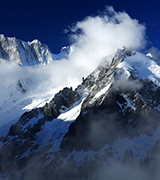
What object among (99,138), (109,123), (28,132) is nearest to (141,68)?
(109,123)

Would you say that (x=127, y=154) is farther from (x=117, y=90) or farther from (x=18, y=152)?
(x=18, y=152)

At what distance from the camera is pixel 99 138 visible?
128 meters

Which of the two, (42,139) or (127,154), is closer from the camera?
(127,154)

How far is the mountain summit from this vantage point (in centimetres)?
11469

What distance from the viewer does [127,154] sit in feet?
387

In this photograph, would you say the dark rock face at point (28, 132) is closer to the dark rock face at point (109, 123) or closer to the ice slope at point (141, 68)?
the dark rock face at point (109, 123)

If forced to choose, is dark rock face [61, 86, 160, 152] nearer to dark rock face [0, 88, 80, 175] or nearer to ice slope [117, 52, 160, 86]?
ice slope [117, 52, 160, 86]

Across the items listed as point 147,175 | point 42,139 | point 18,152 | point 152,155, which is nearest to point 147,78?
point 152,155

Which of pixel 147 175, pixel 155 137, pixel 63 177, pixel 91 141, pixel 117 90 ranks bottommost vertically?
pixel 147 175

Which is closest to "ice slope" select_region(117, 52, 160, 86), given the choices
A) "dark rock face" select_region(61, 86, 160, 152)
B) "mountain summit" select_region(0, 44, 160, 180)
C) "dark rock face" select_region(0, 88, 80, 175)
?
"mountain summit" select_region(0, 44, 160, 180)

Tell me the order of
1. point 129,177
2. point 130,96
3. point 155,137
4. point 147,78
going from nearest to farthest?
point 129,177
point 155,137
point 130,96
point 147,78

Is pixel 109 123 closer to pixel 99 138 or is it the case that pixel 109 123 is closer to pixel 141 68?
pixel 99 138

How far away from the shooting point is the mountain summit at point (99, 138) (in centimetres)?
11469

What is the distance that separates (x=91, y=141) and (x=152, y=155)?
42.9 metres
